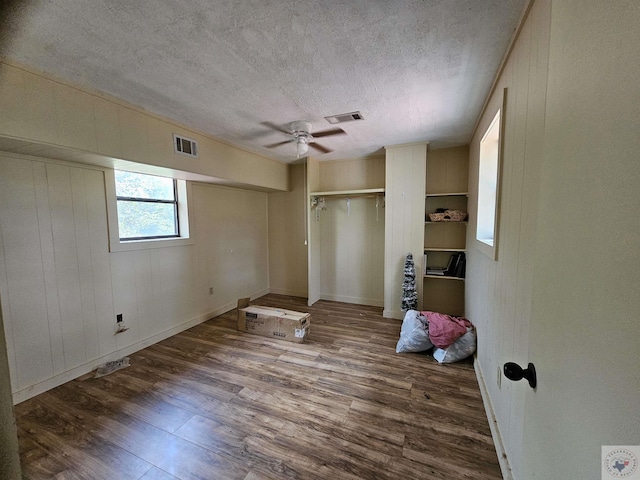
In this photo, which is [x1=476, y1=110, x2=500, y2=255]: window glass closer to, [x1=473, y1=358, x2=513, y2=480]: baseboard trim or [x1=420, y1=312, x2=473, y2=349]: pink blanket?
[x1=420, y1=312, x2=473, y2=349]: pink blanket

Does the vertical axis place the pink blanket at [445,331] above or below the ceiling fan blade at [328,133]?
Result: below

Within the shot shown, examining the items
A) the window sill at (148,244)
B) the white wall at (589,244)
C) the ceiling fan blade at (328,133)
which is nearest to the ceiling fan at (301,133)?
the ceiling fan blade at (328,133)

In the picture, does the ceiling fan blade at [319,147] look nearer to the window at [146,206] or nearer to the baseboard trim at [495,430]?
the window at [146,206]

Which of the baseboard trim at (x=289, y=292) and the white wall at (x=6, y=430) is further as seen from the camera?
the baseboard trim at (x=289, y=292)

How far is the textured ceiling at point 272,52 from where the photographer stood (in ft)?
4.06

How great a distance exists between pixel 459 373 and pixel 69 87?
154 inches

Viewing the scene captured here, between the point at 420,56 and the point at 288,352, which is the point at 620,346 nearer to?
the point at 420,56

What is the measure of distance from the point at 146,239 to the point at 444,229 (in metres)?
3.89

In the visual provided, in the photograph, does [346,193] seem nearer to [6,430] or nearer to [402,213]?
[402,213]

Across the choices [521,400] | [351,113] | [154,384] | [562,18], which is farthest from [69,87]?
[521,400]

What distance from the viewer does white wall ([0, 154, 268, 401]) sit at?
1988mm

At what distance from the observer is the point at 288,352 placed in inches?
108

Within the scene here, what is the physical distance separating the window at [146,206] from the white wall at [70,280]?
21 cm

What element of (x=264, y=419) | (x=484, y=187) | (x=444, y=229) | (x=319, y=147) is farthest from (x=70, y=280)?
(x=444, y=229)
